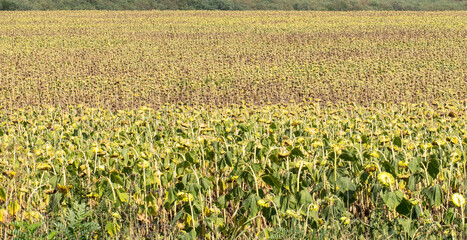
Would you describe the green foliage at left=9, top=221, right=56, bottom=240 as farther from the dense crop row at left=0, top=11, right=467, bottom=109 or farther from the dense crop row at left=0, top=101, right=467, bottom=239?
the dense crop row at left=0, top=11, right=467, bottom=109

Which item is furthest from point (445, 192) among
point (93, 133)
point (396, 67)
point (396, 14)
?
point (396, 14)

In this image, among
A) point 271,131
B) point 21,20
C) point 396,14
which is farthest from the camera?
point 396,14

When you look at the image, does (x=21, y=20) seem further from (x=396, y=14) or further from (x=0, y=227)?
(x=0, y=227)

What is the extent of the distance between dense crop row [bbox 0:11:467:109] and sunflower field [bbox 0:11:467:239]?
96 millimetres

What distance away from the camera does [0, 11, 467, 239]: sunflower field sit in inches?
129

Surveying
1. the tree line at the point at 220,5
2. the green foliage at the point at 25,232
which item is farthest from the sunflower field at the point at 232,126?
the tree line at the point at 220,5

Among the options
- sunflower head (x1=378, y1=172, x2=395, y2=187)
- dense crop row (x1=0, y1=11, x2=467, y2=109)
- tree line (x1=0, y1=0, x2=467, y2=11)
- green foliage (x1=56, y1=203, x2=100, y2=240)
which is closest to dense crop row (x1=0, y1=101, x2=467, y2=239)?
sunflower head (x1=378, y1=172, x2=395, y2=187)

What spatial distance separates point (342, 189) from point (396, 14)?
36426mm

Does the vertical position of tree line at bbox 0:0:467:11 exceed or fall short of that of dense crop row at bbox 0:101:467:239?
it falls short

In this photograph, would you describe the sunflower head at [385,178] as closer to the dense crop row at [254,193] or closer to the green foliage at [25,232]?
the dense crop row at [254,193]

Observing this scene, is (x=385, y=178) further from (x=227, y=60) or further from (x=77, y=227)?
(x=227, y=60)

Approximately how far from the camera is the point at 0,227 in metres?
3.48

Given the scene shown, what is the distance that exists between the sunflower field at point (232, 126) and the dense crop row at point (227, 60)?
0.31ft

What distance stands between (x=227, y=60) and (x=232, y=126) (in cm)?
1319
